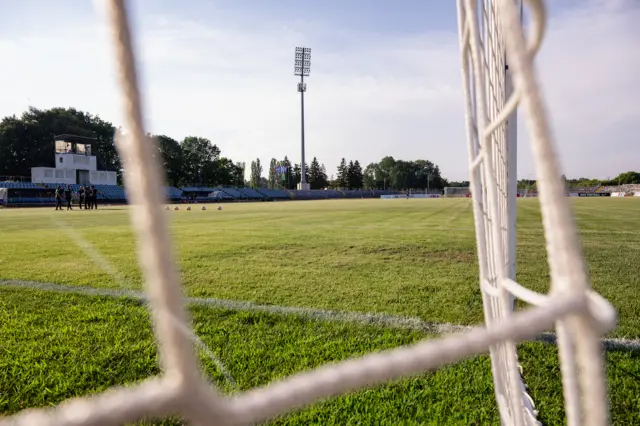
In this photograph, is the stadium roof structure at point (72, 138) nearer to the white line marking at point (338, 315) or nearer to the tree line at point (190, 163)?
the tree line at point (190, 163)

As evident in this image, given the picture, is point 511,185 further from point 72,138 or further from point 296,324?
point 72,138

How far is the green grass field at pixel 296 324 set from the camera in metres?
1.70

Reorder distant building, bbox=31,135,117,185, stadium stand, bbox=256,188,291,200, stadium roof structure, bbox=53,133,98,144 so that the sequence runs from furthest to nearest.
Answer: stadium stand, bbox=256,188,291,200 → stadium roof structure, bbox=53,133,98,144 → distant building, bbox=31,135,117,185

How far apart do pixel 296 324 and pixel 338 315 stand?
0.32 m

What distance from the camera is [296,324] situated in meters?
2.56

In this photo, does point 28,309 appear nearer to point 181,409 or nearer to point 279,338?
point 279,338

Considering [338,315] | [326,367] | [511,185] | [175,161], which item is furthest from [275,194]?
[326,367]

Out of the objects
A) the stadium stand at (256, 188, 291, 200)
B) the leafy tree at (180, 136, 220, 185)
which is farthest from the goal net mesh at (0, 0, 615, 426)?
the leafy tree at (180, 136, 220, 185)

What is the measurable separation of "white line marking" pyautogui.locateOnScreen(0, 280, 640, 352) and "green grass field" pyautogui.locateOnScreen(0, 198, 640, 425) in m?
0.08

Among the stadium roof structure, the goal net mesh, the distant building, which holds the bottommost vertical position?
the goal net mesh

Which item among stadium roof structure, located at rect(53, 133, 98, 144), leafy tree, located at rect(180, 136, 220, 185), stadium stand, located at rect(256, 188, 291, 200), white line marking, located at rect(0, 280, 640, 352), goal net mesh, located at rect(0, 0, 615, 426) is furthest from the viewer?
leafy tree, located at rect(180, 136, 220, 185)

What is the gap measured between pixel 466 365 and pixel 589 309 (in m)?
1.55

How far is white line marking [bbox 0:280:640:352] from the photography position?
2.27m

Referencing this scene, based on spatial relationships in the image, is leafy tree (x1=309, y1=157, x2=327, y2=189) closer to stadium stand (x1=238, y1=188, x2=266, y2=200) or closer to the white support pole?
stadium stand (x1=238, y1=188, x2=266, y2=200)
